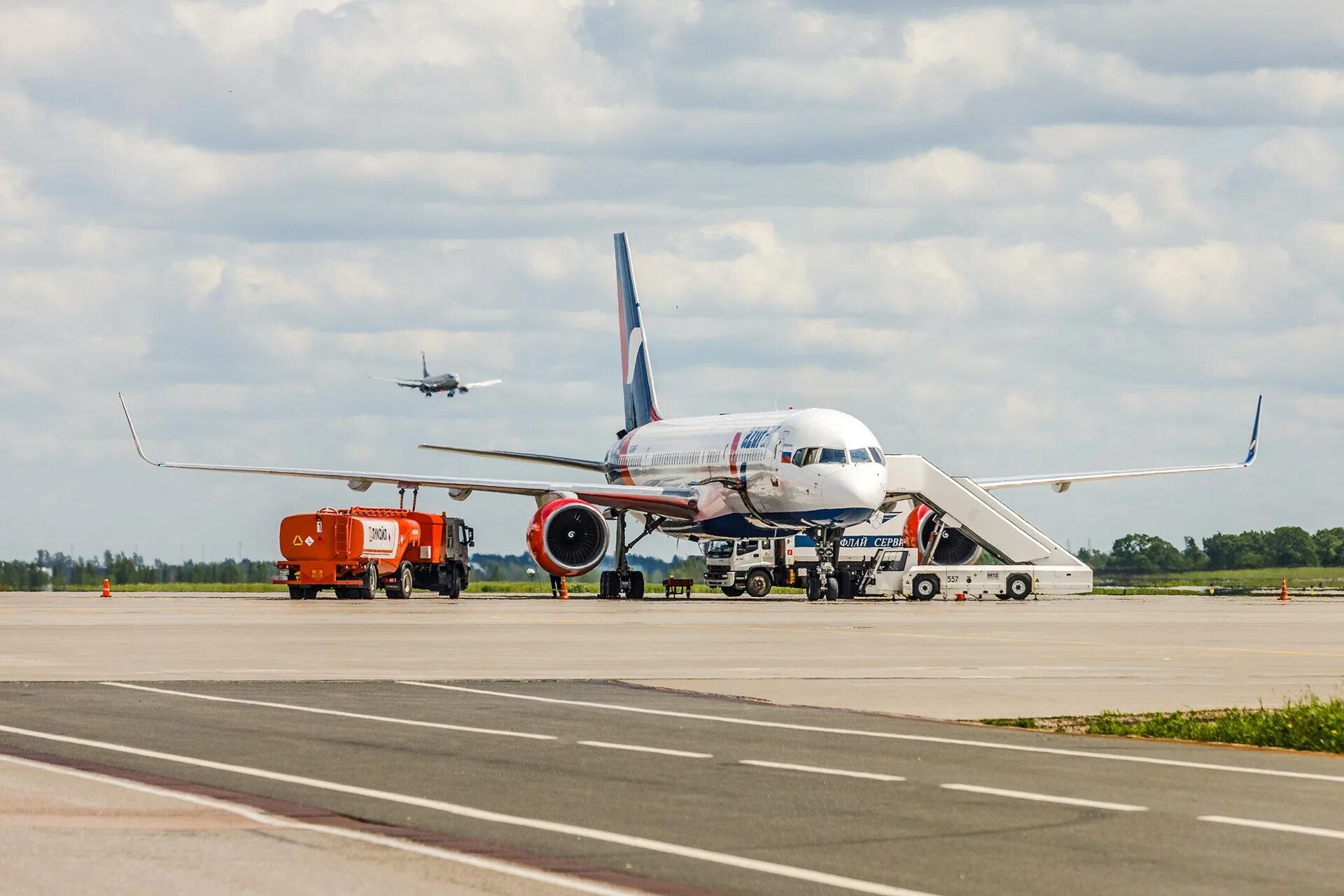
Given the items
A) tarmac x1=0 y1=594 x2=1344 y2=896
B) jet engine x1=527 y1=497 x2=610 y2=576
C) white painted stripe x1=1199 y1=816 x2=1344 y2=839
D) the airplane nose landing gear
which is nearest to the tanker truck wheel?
jet engine x1=527 y1=497 x2=610 y2=576

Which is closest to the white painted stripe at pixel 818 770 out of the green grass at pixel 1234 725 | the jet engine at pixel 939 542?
the green grass at pixel 1234 725

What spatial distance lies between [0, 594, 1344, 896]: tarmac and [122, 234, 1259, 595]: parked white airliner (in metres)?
27.8

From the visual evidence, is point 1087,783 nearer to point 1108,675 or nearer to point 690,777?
point 690,777

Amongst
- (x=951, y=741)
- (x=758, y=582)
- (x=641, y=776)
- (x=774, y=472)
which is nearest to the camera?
(x=641, y=776)

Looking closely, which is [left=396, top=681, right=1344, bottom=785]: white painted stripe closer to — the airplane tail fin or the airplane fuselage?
the airplane fuselage

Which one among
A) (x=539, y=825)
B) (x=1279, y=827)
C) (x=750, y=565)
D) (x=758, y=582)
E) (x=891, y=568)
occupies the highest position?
(x=750, y=565)

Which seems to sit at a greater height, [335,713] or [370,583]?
[370,583]

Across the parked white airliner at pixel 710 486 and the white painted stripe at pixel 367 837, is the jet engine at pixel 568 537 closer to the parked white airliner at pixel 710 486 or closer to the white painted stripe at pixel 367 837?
the parked white airliner at pixel 710 486

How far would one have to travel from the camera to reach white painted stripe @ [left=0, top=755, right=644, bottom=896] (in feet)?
31.3

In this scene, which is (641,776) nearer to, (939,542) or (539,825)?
(539,825)

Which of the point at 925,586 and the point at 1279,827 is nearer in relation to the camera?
the point at 1279,827

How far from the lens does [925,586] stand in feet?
201

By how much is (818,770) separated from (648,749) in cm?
187

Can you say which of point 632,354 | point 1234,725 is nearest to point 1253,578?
point 632,354
